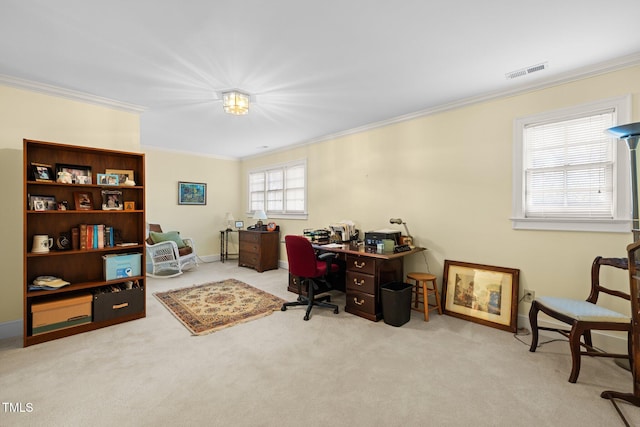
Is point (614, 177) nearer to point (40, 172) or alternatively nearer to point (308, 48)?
point (308, 48)

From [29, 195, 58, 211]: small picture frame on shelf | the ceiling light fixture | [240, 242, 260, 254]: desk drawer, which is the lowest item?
[240, 242, 260, 254]: desk drawer

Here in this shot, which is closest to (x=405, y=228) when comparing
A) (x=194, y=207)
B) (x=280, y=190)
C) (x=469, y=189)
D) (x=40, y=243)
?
(x=469, y=189)

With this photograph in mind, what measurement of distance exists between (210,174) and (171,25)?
4.96m

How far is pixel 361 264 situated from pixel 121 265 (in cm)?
272

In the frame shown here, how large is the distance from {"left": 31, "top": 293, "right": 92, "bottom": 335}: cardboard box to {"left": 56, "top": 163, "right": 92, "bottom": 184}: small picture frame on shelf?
1203mm

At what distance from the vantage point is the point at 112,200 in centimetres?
316

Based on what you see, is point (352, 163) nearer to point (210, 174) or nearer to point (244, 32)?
point (244, 32)

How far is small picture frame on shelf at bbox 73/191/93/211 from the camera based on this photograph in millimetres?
2975

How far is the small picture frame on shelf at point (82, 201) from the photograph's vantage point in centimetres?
297

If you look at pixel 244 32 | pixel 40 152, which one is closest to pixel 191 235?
pixel 40 152

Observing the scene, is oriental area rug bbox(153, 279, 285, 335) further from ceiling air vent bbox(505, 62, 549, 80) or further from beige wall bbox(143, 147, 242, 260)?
ceiling air vent bbox(505, 62, 549, 80)

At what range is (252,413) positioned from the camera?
1.73 meters

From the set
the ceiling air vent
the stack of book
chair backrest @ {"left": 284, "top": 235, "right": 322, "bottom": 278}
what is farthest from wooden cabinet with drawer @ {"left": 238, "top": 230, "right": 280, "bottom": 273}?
the ceiling air vent

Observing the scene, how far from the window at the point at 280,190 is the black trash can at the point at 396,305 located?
272cm
